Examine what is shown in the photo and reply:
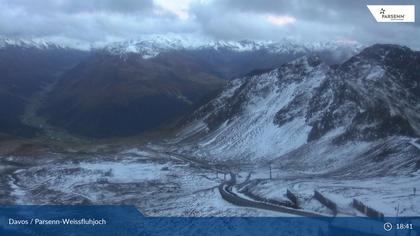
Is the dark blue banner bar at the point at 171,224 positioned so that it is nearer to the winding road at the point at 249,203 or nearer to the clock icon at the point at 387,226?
the clock icon at the point at 387,226

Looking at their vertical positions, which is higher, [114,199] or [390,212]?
[114,199]

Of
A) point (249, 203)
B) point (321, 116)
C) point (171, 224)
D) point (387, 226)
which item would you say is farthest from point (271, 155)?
point (387, 226)

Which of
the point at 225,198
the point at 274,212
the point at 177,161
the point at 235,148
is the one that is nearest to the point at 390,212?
the point at 274,212

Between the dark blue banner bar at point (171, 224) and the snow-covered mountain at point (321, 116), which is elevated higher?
the snow-covered mountain at point (321, 116)

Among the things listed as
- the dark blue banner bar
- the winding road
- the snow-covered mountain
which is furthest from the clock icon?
the snow-covered mountain

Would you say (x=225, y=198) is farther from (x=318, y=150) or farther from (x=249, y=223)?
(x=318, y=150)

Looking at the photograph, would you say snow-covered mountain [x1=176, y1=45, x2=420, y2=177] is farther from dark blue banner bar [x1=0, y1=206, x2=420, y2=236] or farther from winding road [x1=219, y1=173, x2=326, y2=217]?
dark blue banner bar [x1=0, y1=206, x2=420, y2=236]

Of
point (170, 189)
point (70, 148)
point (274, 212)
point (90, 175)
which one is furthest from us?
point (70, 148)

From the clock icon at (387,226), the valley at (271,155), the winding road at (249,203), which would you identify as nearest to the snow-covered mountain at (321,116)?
the valley at (271,155)
